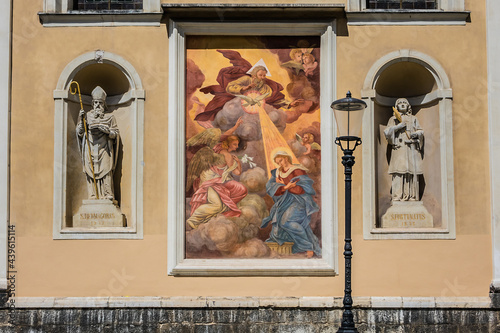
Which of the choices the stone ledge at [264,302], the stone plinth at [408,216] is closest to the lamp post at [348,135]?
the stone ledge at [264,302]

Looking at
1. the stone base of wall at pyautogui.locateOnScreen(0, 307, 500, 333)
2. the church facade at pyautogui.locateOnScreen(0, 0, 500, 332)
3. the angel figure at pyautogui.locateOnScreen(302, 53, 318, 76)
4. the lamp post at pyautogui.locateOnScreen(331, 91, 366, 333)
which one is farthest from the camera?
the angel figure at pyautogui.locateOnScreen(302, 53, 318, 76)

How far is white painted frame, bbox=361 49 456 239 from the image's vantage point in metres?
12.6

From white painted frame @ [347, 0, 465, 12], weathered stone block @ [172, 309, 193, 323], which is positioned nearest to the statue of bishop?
weathered stone block @ [172, 309, 193, 323]

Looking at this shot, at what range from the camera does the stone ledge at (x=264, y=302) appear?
12.4 m

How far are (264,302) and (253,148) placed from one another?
2514 mm

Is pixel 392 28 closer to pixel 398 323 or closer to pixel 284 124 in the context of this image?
pixel 284 124

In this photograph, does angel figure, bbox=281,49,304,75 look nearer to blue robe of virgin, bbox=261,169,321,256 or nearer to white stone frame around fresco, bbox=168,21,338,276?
white stone frame around fresco, bbox=168,21,338,276

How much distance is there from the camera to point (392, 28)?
1283 centimetres

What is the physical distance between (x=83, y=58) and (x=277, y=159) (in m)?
3.59

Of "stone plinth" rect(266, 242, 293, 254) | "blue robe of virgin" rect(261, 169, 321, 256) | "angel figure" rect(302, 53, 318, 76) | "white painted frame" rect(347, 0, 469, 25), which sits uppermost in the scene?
"white painted frame" rect(347, 0, 469, 25)

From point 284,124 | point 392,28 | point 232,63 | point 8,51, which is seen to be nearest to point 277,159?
point 284,124

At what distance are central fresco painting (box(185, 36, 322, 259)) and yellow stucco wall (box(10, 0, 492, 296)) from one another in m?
0.48

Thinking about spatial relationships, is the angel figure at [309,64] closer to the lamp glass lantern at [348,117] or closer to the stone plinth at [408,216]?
the stone plinth at [408,216]

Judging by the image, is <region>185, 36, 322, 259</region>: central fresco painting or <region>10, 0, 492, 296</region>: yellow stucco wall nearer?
<region>10, 0, 492, 296</region>: yellow stucco wall
